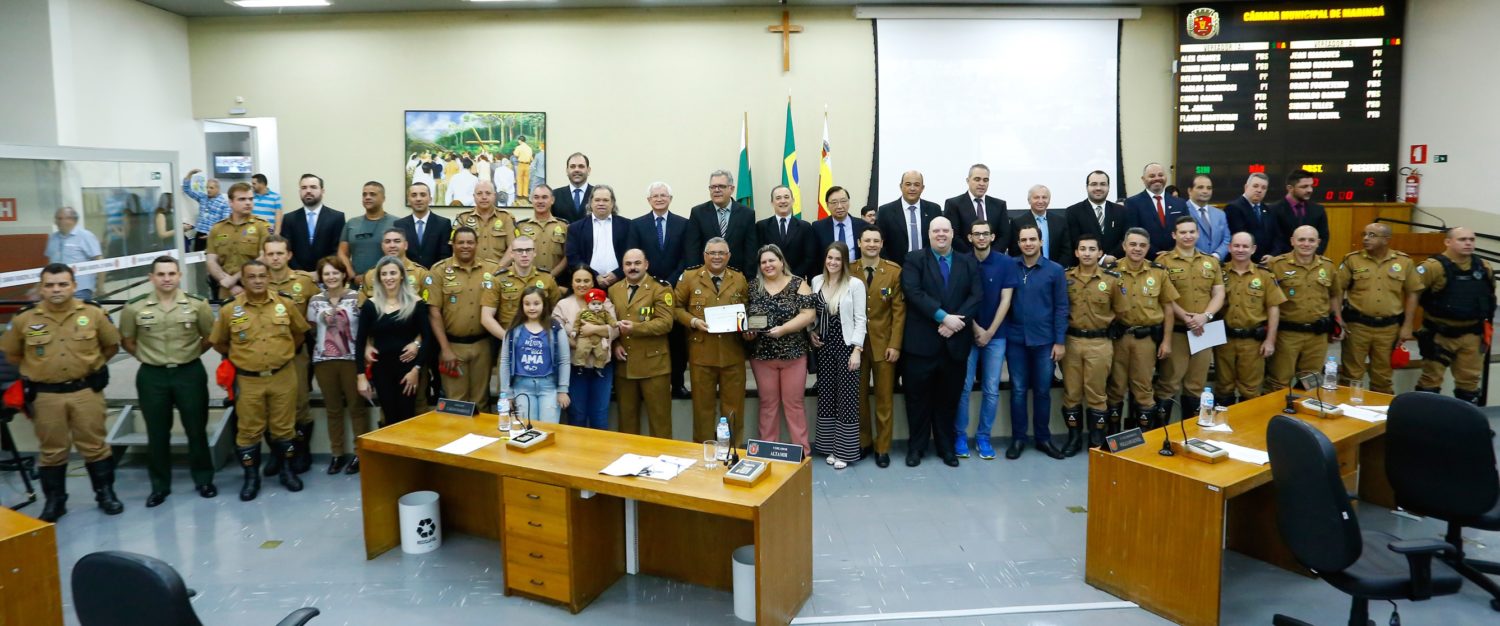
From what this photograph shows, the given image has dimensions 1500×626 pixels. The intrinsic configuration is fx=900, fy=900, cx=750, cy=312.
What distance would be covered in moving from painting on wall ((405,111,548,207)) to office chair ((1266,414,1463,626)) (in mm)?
7460

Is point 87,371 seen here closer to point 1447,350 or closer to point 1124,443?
point 1124,443

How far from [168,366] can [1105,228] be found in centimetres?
630

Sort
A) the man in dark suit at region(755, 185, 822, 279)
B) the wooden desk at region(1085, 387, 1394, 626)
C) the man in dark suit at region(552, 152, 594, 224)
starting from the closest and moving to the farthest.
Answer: the wooden desk at region(1085, 387, 1394, 626) → the man in dark suit at region(755, 185, 822, 279) → the man in dark suit at region(552, 152, 594, 224)

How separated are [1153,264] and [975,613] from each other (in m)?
3.30

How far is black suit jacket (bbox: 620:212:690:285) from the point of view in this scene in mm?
6207

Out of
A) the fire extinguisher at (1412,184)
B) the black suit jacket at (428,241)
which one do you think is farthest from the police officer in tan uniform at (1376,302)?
the black suit jacket at (428,241)

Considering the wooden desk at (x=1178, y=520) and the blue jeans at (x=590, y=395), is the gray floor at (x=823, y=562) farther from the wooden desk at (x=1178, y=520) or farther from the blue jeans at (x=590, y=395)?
the blue jeans at (x=590, y=395)

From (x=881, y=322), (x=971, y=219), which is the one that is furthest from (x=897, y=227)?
(x=881, y=322)

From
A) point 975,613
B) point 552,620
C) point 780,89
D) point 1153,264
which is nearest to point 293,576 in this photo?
point 552,620

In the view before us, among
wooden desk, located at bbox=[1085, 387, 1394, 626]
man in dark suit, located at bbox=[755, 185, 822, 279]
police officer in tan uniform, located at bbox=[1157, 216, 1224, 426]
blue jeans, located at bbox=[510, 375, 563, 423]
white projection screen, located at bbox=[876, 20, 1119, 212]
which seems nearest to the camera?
wooden desk, located at bbox=[1085, 387, 1394, 626]

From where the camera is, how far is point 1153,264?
6156 mm

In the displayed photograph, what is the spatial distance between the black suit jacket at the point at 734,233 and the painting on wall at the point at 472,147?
3.53 metres

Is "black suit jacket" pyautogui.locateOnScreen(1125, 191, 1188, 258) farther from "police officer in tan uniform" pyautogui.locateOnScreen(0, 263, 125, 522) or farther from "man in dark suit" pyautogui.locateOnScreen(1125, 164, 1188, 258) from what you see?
"police officer in tan uniform" pyautogui.locateOnScreen(0, 263, 125, 522)

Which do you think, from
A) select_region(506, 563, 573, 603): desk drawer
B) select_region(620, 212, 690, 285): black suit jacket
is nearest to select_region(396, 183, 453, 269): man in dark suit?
select_region(620, 212, 690, 285): black suit jacket
